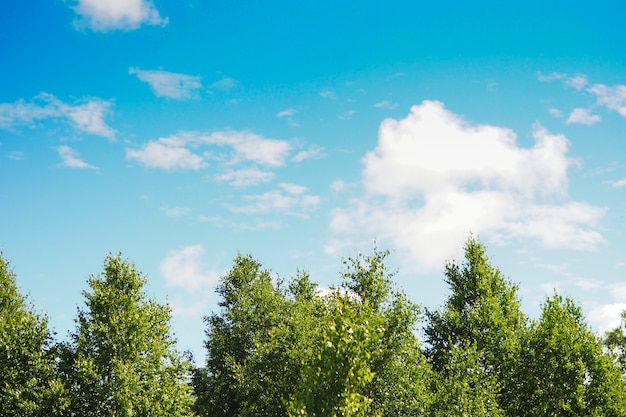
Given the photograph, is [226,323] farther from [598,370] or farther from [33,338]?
[598,370]

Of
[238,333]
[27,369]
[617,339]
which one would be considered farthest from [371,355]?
[617,339]

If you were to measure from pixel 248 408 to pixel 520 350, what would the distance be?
70.3 feet

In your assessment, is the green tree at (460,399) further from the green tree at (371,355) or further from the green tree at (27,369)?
the green tree at (27,369)

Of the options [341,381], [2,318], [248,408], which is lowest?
[248,408]

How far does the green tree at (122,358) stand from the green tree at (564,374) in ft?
76.9

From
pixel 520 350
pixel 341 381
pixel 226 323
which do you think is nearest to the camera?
pixel 341 381

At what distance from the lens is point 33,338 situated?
36.0 metres

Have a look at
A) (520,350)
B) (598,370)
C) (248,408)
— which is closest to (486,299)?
(520,350)

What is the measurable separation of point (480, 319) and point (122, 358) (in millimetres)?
27003

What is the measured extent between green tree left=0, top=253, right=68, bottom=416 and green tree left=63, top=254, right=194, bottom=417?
1308 millimetres

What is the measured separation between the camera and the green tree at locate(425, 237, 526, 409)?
128 feet

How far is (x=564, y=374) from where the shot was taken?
1334 inches

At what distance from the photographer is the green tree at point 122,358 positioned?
32.2 metres

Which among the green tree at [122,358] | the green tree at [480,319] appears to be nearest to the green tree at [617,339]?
the green tree at [480,319]
